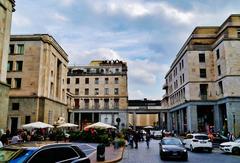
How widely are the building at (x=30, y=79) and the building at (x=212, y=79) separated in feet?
76.3

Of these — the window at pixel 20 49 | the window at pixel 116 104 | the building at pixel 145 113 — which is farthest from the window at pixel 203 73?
the window at pixel 20 49

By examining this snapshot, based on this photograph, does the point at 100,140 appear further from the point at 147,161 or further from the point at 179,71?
the point at 179,71

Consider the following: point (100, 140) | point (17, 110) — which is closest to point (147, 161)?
point (100, 140)

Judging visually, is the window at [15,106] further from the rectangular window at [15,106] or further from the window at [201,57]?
the window at [201,57]

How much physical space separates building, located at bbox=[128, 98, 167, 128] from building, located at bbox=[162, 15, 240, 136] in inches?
613

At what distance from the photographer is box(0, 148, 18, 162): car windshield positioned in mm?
6023

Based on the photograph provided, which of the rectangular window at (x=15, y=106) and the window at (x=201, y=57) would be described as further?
the window at (x=201, y=57)

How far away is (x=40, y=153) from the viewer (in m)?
6.16

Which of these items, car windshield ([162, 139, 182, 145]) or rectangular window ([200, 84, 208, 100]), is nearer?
car windshield ([162, 139, 182, 145])

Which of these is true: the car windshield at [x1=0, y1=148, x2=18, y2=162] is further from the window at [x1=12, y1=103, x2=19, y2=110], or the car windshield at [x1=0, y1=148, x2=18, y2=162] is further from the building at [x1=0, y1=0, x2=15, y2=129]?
the window at [x1=12, y1=103, x2=19, y2=110]

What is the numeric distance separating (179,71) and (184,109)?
26.0 ft

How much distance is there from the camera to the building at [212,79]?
1522 inches

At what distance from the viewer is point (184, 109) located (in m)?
50.3

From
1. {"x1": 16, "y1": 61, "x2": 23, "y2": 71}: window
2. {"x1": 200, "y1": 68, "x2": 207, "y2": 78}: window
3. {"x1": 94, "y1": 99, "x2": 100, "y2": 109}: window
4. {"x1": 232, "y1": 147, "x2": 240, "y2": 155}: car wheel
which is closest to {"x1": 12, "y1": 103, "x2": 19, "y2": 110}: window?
A: {"x1": 16, "y1": 61, "x2": 23, "y2": 71}: window
